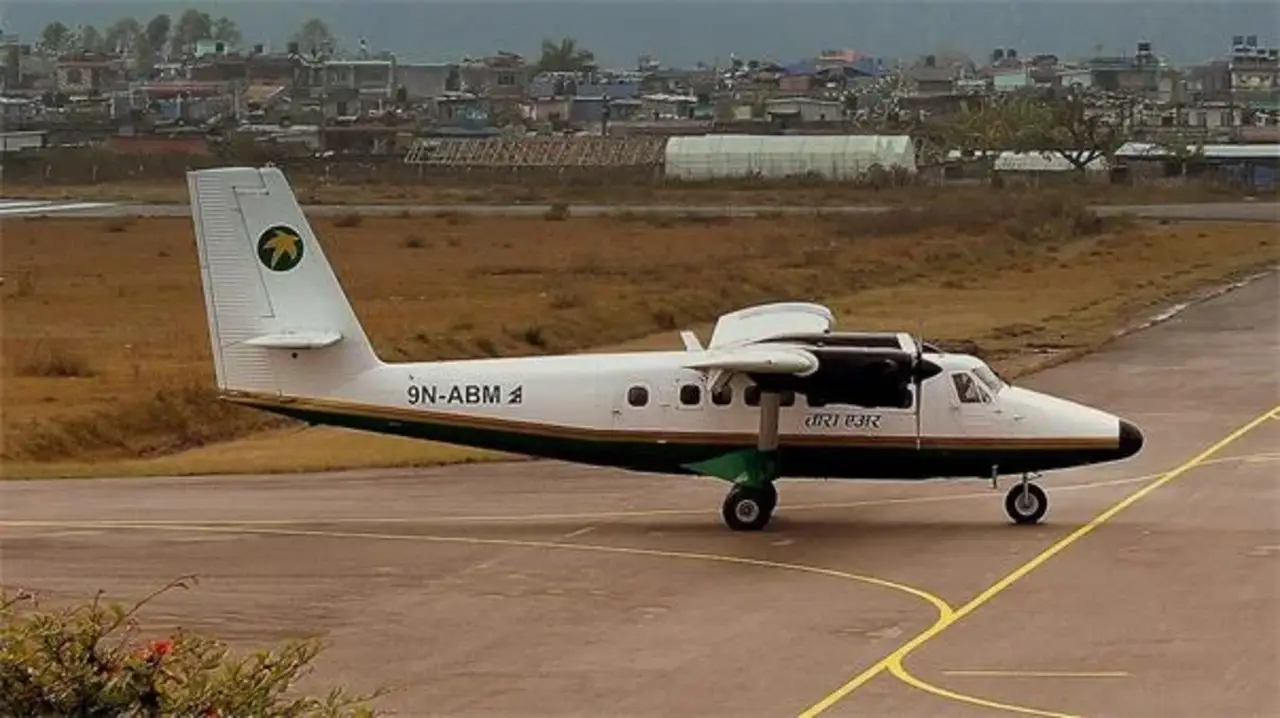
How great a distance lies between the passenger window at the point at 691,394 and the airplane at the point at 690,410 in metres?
0.01

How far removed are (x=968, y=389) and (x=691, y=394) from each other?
3.58m

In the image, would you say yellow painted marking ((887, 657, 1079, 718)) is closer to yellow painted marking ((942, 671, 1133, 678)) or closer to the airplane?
yellow painted marking ((942, 671, 1133, 678))

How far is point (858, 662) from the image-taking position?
22.3 meters

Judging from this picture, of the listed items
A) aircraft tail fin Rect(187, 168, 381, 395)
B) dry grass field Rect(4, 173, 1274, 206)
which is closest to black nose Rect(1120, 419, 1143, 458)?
aircraft tail fin Rect(187, 168, 381, 395)

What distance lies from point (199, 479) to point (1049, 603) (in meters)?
15.9

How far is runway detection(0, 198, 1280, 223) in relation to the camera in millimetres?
117000

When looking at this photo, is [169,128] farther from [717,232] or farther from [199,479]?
[199,479]

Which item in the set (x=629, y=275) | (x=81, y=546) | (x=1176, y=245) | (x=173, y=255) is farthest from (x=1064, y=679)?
(x=1176, y=245)

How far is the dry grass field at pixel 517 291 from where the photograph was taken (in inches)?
1693

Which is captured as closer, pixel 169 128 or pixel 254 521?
pixel 254 521

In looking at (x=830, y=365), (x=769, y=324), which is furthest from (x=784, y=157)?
(x=830, y=365)

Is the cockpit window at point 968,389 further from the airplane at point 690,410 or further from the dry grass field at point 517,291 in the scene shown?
the dry grass field at point 517,291

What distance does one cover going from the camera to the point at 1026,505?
103ft

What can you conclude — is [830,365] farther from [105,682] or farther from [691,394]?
[105,682]
